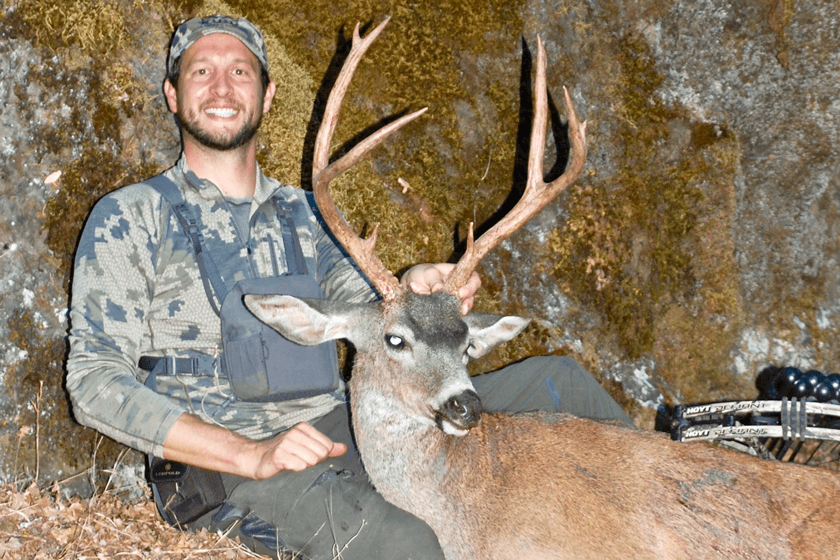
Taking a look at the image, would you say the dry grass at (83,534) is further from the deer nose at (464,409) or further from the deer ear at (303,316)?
the deer nose at (464,409)

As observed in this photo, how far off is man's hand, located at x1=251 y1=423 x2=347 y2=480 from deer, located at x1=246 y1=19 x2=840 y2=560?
0.40 meters

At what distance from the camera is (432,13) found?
5773 mm

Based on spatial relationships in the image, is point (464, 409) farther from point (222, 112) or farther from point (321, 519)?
point (222, 112)

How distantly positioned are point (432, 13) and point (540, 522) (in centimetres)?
385

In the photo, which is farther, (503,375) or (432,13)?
(432,13)

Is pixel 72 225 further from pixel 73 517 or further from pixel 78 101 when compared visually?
pixel 73 517

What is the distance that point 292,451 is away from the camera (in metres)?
3.80

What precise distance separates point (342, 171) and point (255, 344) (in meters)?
1.10

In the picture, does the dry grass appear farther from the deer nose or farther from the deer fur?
the deer nose

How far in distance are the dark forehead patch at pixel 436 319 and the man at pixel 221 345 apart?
0.41 metres

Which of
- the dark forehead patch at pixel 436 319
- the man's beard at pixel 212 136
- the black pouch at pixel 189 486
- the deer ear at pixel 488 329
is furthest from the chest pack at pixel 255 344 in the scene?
the deer ear at pixel 488 329

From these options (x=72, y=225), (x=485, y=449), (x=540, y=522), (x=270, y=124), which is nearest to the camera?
(x=540, y=522)

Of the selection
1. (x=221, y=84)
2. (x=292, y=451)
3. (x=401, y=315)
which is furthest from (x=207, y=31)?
(x=292, y=451)

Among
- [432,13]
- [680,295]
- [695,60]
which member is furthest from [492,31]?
[680,295]
